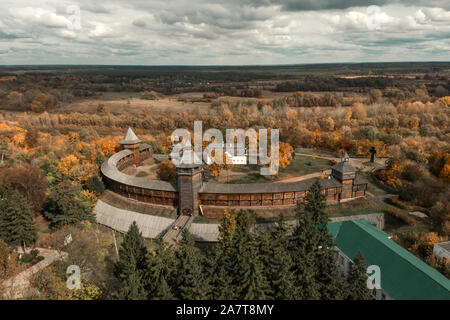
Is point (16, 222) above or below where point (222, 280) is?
below

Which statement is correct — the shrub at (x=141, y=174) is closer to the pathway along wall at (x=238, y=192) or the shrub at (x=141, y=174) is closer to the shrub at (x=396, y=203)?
the pathway along wall at (x=238, y=192)

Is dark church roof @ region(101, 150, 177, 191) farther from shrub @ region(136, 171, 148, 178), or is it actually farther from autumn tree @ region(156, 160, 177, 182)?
autumn tree @ region(156, 160, 177, 182)

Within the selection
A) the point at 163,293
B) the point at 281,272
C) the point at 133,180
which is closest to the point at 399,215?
the point at 281,272

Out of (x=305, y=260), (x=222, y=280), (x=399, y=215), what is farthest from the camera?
(x=399, y=215)

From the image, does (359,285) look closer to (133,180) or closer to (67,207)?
(133,180)

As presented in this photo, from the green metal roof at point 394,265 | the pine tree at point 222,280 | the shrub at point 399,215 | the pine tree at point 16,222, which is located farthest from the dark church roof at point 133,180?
the shrub at point 399,215

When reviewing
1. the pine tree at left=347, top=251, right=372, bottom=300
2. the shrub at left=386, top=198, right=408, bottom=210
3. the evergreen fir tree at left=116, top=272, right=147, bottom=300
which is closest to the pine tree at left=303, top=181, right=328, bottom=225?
the pine tree at left=347, top=251, right=372, bottom=300
